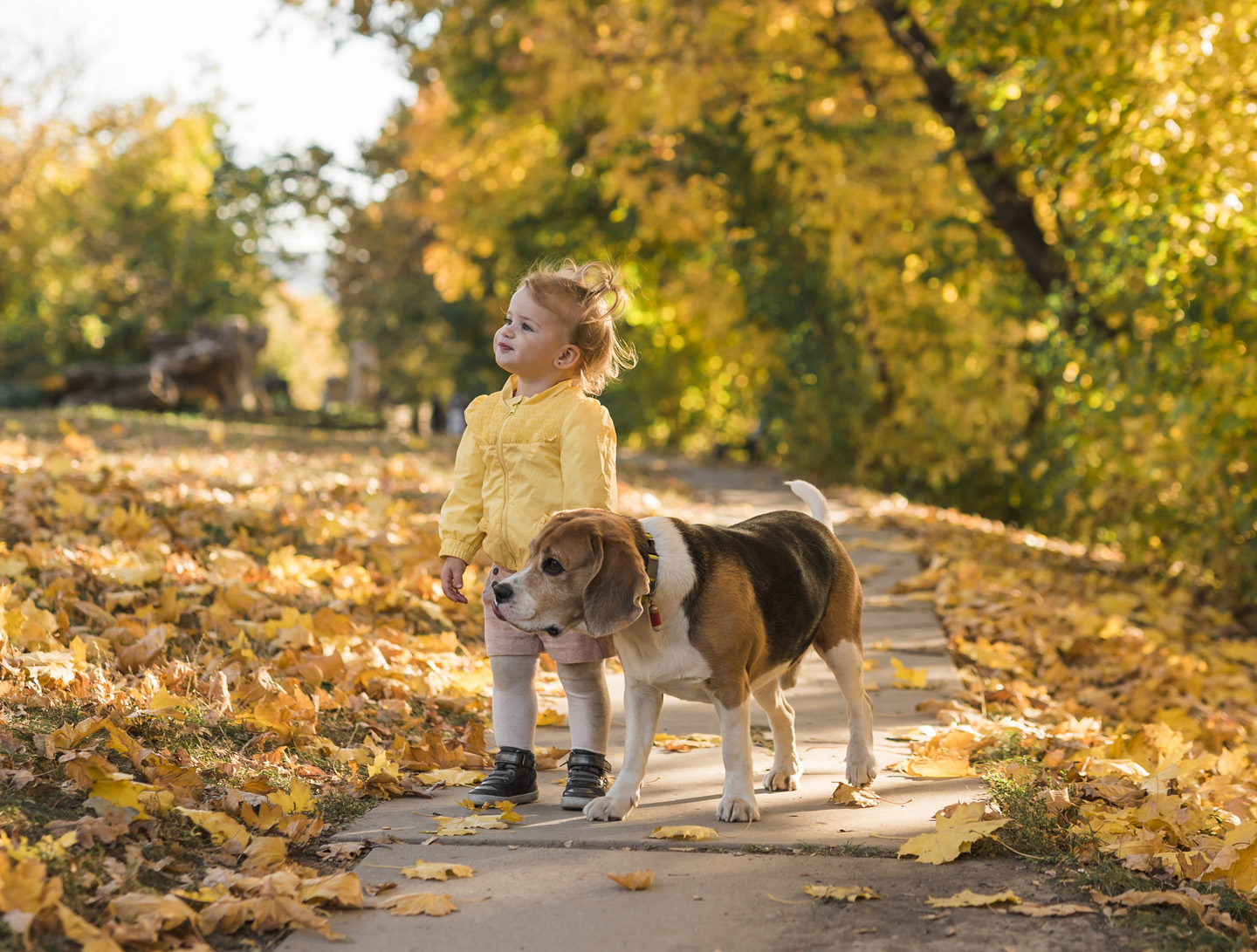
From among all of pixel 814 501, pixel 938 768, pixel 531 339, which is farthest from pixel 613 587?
pixel 938 768

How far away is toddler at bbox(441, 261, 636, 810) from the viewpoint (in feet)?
12.4

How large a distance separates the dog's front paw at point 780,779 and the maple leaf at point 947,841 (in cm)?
73

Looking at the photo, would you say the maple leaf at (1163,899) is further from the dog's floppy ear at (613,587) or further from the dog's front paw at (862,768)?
the dog's floppy ear at (613,587)

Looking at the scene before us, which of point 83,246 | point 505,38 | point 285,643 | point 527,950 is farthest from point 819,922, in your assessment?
point 83,246

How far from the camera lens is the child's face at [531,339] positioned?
3.92 m

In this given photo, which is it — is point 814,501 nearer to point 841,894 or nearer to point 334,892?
point 841,894

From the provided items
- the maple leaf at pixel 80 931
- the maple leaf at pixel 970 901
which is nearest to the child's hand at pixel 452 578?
the maple leaf at pixel 80 931

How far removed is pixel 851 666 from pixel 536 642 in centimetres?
107

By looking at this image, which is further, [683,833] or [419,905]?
[683,833]

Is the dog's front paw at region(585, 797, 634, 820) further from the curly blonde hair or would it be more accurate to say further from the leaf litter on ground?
the curly blonde hair

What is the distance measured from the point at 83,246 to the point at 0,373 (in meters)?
5.67

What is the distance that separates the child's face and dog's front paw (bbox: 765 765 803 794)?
5.07 ft

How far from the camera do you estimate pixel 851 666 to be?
3.99 meters

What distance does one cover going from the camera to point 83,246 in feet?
127
